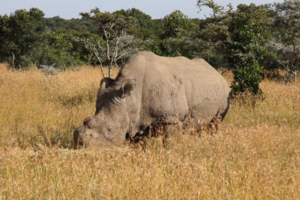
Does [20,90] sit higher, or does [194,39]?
[194,39]

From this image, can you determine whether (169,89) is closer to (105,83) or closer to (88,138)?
(105,83)

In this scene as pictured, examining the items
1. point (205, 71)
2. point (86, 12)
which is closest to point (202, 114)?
point (205, 71)

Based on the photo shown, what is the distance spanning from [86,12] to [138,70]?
7.62 meters

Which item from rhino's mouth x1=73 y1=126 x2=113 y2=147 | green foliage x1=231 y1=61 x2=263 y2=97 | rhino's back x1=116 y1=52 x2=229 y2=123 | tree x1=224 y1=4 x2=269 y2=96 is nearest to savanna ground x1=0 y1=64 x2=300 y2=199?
rhino's mouth x1=73 y1=126 x2=113 y2=147

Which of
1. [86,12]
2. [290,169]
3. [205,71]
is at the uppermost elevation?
[86,12]

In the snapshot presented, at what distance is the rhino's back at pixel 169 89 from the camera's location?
281 inches

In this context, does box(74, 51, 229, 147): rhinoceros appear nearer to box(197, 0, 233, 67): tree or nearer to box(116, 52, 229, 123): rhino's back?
box(116, 52, 229, 123): rhino's back

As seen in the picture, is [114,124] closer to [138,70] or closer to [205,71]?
[138,70]

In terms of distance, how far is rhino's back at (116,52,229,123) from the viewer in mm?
7129

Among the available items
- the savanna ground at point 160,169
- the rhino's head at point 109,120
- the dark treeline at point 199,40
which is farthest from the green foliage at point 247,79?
the rhino's head at point 109,120

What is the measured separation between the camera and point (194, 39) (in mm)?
15945

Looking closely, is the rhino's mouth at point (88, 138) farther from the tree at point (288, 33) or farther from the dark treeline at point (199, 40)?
the tree at point (288, 33)

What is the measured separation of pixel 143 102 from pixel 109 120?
2.17ft

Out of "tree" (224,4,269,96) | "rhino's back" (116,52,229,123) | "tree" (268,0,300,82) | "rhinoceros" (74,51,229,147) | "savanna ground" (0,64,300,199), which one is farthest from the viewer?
"tree" (268,0,300,82)
